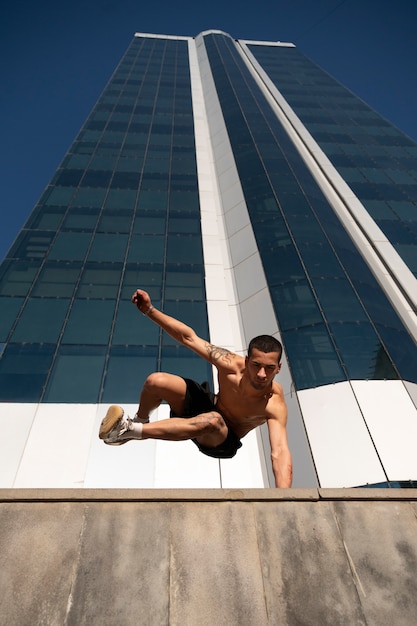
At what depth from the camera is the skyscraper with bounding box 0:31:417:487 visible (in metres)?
10.2

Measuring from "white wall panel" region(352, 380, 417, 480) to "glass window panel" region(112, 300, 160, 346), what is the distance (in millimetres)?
6987

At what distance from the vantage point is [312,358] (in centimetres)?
1173

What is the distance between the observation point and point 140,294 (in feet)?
16.9

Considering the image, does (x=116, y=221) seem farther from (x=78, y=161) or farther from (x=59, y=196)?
(x=78, y=161)

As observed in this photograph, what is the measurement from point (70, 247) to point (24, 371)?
7.29 m

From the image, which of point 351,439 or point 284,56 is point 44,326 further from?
point 284,56

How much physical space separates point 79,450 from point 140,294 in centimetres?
696

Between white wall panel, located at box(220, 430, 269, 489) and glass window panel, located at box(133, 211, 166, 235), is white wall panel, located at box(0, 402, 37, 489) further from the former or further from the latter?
glass window panel, located at box(133, 211, 166, 235)

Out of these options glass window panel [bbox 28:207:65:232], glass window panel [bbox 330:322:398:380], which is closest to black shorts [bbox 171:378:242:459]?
glass window panel [bbox 330:322:398:380]

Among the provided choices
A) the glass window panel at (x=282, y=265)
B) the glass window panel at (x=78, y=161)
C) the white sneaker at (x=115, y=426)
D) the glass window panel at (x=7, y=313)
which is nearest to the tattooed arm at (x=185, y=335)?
the white sneaker at (x=115, y=426)

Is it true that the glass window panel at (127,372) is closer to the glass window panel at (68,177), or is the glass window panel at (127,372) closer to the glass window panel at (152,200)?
the glass window panel at (152,200)

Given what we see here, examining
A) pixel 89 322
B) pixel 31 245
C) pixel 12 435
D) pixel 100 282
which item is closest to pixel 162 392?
pixel 12 435

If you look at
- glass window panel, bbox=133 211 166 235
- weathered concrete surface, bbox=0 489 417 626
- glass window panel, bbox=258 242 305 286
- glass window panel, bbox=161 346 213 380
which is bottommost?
weathered concrete surface, bbox=0 489 417 626

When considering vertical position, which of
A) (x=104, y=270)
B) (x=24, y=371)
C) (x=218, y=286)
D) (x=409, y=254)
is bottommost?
(x=24, y=371)
